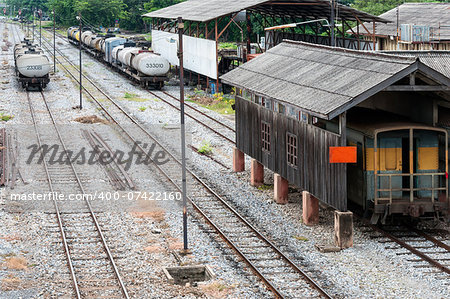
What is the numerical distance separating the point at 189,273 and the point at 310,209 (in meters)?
5.04

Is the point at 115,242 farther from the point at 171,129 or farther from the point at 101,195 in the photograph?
the point at 171,129

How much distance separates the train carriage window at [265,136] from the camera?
947 inches

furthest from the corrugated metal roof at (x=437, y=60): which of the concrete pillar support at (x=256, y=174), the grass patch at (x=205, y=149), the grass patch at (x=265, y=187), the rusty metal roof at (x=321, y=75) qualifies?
the grass patch at (x=205, y=149)

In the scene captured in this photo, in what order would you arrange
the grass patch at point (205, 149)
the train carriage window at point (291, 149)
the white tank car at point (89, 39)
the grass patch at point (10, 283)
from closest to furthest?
1. the grass patch at point (10, 283)
2. the train carriage window at point (291, 149)
3. the grass patch at point (205, 149)
4. the white tank car at point (89, 39)

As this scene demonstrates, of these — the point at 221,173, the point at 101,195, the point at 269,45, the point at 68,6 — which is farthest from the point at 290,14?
the point at 68,6

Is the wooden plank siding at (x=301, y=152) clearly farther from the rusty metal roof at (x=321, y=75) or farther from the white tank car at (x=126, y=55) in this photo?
the white tank car at (x=126, y=55)

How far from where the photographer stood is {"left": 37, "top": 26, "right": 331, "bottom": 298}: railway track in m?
15.9

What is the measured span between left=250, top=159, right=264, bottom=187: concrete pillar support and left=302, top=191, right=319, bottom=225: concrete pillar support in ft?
16.5

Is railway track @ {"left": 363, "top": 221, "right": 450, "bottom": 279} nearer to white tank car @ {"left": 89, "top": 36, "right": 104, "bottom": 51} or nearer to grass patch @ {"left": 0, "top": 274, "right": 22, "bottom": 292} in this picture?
grass patch @ {"left": 0, "top": 274, "right": 22, "bottom": 292}

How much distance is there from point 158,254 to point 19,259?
11.1 feet

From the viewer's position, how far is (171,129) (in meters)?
37.0

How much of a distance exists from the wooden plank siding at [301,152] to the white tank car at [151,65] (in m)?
26.6

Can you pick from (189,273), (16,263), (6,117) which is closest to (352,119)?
(189,273)

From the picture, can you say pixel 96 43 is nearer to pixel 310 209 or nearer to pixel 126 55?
pixel 126 55
